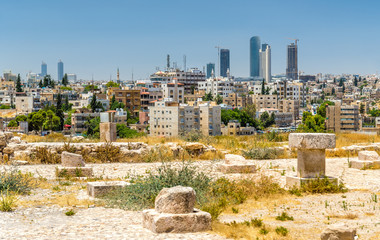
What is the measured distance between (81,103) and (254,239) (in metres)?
156

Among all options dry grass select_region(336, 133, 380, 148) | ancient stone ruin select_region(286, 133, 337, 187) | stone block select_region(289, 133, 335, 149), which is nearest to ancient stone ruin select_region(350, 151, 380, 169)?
ancient stone ruin select_region(286, 133, 337, 187)

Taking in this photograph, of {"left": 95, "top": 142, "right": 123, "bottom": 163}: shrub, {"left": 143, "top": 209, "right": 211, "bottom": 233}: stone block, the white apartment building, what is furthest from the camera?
the white apartment building

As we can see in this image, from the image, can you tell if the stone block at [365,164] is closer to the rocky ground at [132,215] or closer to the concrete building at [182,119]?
the rocky ground at [132,215]

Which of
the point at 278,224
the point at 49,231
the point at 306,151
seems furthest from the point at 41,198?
the point at 306,151

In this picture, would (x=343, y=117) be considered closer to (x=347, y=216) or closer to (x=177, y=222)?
(x=347, y=216)

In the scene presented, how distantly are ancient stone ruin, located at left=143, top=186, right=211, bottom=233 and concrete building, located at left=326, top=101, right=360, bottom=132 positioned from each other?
119645mm

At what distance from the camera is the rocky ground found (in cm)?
659

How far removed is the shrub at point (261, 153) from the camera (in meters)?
17.0

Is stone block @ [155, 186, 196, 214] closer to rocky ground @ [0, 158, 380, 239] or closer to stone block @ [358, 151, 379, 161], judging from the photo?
rocky ground @ [0, 158, 380, 239]

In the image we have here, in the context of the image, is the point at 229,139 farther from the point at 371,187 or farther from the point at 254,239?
the point at 254,239

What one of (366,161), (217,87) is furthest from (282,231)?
(217,87)

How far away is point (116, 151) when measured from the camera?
52.8ft

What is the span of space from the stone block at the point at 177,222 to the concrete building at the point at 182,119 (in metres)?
91.6

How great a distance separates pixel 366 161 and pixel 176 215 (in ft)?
30.5
